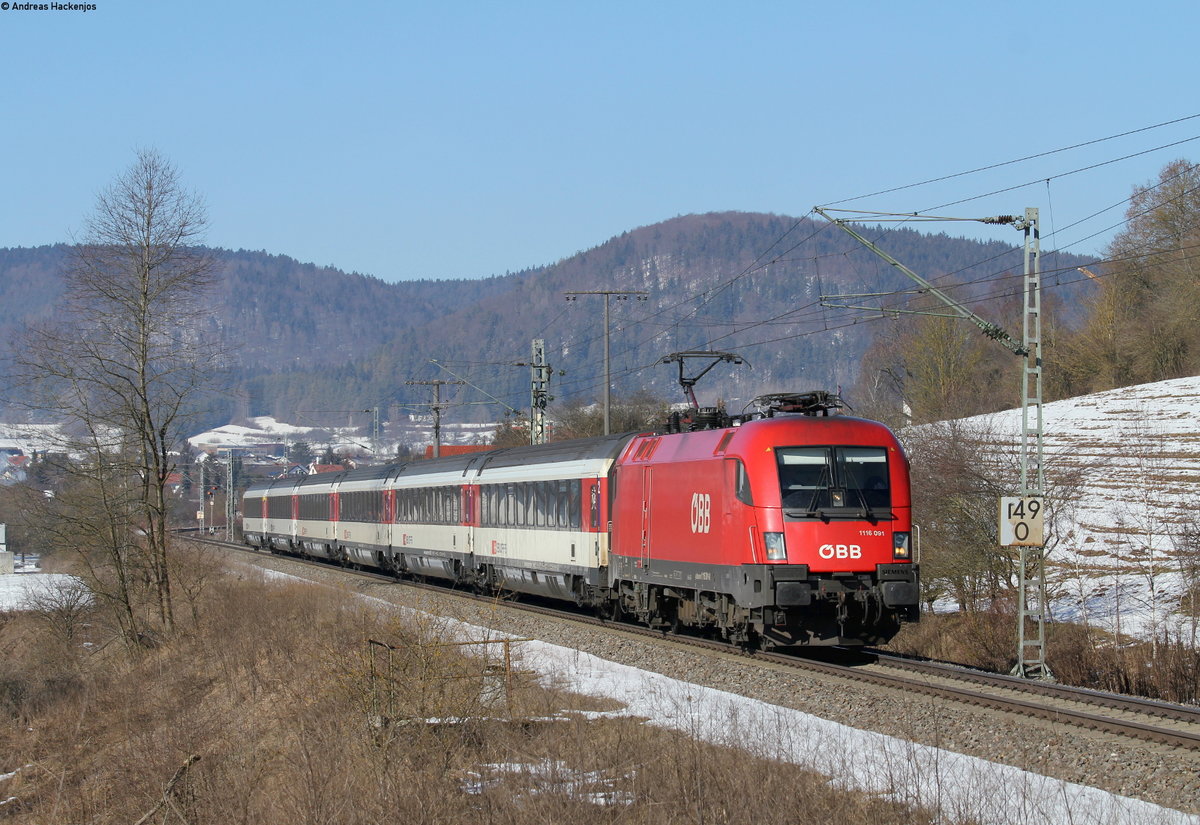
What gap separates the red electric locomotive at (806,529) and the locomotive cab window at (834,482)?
0.01 meters

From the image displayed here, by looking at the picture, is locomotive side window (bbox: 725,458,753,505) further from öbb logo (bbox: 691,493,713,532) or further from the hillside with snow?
the hillside with snow

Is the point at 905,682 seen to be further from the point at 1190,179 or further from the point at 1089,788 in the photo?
the point at 1190,179

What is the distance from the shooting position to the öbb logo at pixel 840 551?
15.9 m

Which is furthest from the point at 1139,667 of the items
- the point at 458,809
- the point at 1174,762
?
the point at 458,809

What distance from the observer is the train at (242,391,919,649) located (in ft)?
52.5

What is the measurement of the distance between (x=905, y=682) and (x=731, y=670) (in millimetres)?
2466

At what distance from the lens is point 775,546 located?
15930 millimetres

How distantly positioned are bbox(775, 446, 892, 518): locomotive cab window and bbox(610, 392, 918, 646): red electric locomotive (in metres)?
0.01

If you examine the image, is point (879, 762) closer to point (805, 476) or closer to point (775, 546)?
point (775, 546)

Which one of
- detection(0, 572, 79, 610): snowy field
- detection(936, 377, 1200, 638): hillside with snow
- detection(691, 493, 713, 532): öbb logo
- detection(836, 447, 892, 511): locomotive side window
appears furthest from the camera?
detection(0, 572, 79, 610): snowy field

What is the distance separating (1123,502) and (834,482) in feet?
88.5

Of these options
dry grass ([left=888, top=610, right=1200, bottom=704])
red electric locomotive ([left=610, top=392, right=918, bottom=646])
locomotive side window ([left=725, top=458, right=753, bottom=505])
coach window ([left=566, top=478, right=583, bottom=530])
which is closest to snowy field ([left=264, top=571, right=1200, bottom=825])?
red electric locomotive ([left=610, top=392, right=918, bottom=646])

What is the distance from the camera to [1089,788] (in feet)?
30.7

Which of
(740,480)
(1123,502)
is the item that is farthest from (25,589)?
(1123,502)
